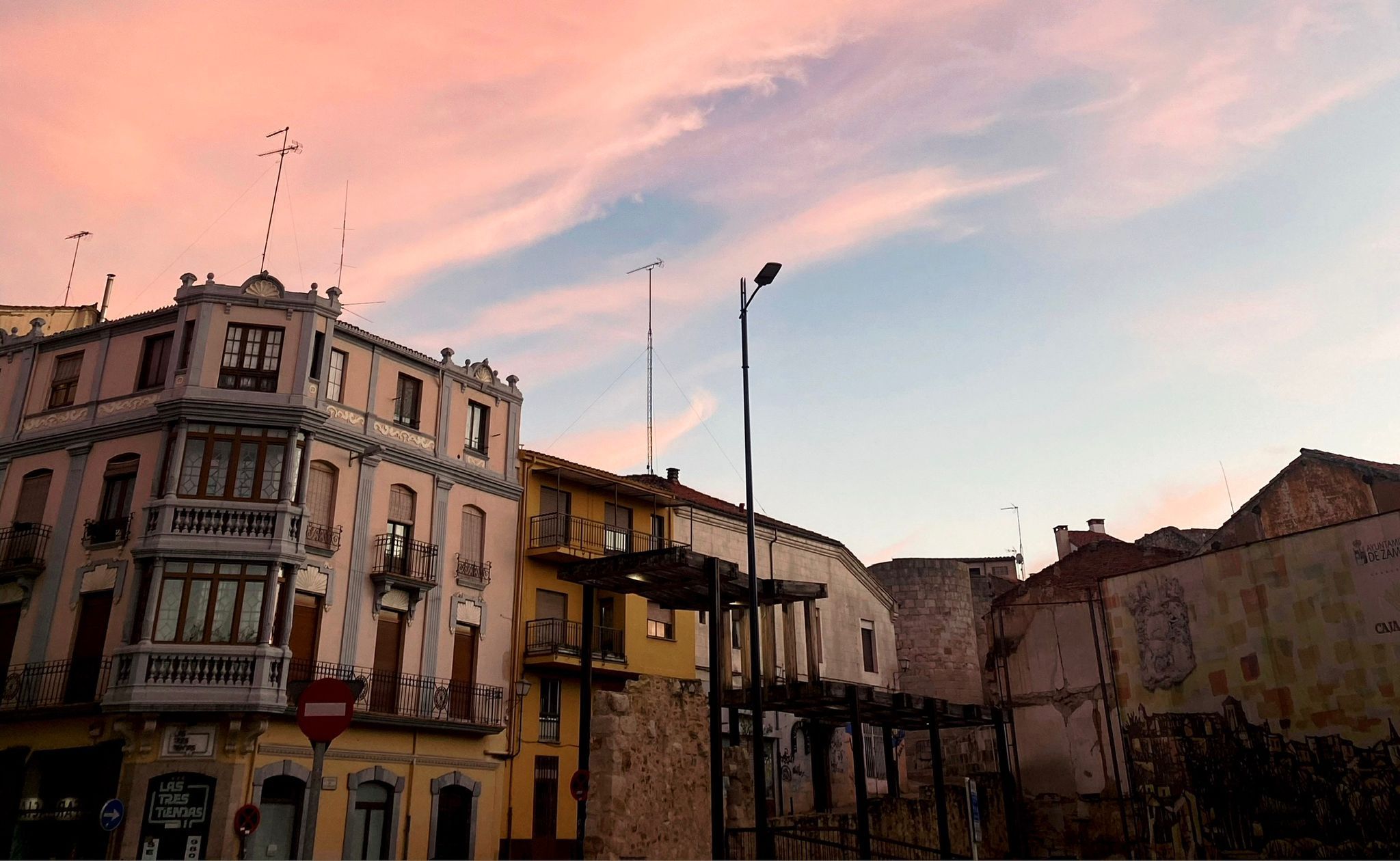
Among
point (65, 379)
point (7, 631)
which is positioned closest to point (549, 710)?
point (7, 631)

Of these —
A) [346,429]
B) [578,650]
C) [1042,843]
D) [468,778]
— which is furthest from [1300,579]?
[346,429]

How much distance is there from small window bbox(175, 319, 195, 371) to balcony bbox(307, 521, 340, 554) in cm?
521

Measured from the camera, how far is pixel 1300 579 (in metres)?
25.9

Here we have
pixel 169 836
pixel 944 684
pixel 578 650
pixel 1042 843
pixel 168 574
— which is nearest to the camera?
pixel 169 836

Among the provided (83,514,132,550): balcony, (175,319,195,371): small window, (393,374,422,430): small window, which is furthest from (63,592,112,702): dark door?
(393,374,422,430): small window

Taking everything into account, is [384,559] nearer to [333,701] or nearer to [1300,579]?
[333,701]

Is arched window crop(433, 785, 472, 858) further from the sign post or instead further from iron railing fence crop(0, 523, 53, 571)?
the sign post

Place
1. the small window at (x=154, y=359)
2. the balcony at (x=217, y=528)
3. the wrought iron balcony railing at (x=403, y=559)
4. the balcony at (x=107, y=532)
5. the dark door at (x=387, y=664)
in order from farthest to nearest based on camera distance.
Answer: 1. the wrought iron balcony railing at (x=403, y=559)
2. the small window at (x=154, y=359)
3. the dark door at (x=387, y=664)
4. the balcony at (x=107, y=532)
5. the balcony at (x=217, y=528)

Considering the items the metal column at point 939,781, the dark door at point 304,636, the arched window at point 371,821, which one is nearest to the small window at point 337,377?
the dark door at point 304,636

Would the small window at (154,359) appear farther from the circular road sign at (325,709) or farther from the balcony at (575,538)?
the circular road sign at (325,709)

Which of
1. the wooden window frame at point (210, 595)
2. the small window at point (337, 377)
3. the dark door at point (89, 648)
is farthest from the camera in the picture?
the small window at point (337, 377)

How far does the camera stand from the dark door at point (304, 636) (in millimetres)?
24438

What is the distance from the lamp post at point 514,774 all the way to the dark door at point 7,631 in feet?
41.7

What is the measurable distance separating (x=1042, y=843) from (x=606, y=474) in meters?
20.0
